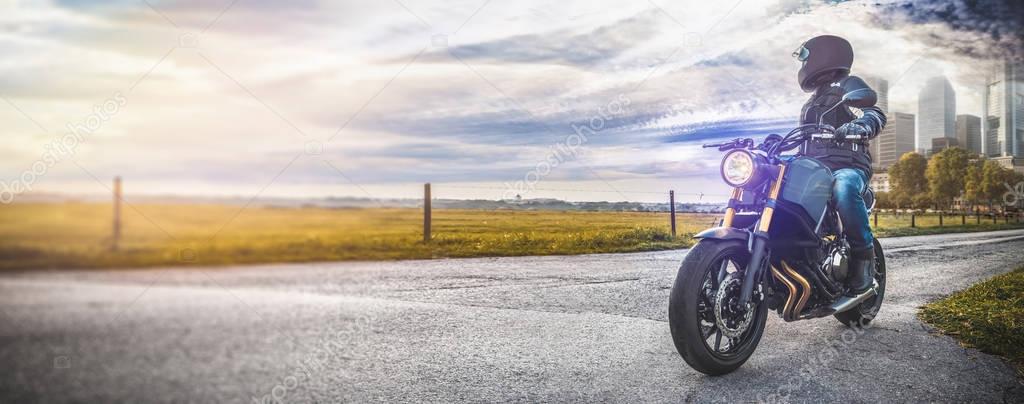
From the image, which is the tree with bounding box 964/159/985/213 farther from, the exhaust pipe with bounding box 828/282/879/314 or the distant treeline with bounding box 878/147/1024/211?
the exhaust pipe with bounding box 828/282/879/314

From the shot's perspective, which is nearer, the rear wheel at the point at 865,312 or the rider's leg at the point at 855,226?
the rider's leg at the point at 855,226

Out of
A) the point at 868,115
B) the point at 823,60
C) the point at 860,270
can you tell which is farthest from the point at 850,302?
the point at 823,60

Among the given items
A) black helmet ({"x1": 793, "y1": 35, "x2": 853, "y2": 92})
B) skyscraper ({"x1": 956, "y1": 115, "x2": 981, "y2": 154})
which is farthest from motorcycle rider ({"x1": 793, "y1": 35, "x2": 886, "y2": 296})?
skyscraper ({"x1": 956, "y1": 115, "x2": 981, "y2": 154})

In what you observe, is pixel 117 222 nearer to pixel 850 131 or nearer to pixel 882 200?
pixel 850 131

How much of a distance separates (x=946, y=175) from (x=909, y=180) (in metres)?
0.41

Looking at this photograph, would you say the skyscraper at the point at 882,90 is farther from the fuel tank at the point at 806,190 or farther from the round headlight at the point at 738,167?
the round headlight at the point at 738,167

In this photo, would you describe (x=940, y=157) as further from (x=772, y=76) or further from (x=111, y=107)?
(x=111, y=107)

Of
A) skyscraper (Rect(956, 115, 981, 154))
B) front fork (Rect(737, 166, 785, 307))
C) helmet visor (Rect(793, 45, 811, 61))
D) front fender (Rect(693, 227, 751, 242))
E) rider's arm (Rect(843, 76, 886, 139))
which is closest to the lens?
front fender (Rect(693, 227, 751, 242))

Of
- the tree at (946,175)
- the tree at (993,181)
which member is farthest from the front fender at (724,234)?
the tree at (993,181)

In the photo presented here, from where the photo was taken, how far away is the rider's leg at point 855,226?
3.75 m

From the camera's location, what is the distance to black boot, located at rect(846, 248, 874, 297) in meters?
3.82

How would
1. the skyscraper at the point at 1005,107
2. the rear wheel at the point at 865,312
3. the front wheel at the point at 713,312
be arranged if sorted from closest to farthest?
the front wheel at the point at 713,312 < the rear wheel at the point at 865,312 < the skyscraper at the point at 1005,107

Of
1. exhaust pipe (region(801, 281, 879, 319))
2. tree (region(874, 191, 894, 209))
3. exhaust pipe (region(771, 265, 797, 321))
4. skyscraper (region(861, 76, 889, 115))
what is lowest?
exhaust pipe (region(801, 281, 879, 319))

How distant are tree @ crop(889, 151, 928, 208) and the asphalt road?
1.88 ft
